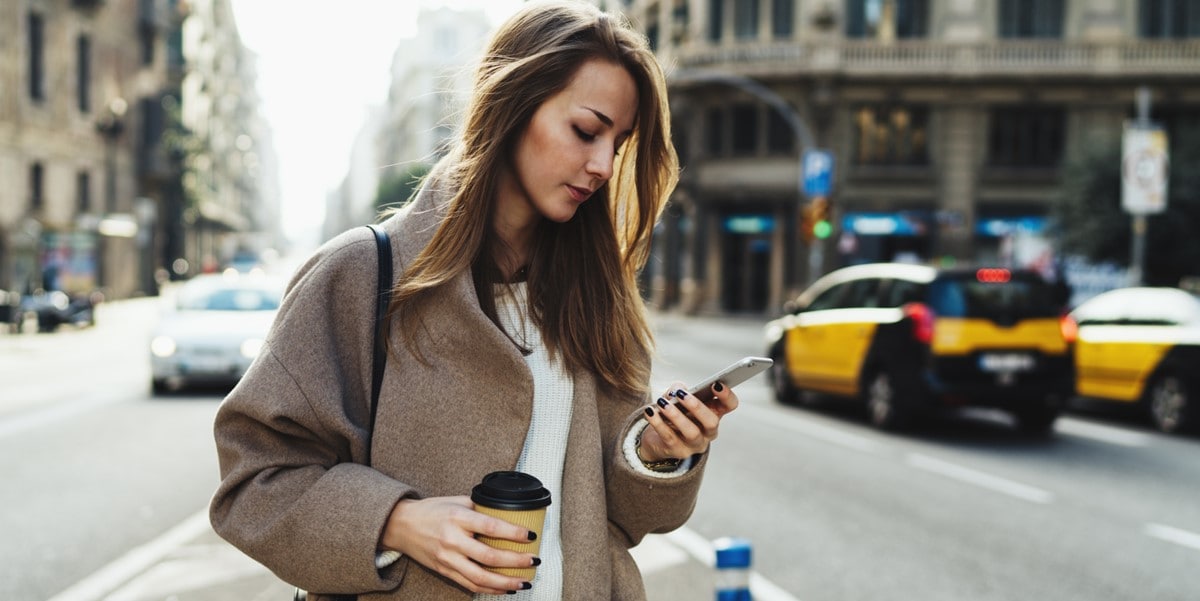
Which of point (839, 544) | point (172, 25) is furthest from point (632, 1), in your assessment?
point (839, 544)

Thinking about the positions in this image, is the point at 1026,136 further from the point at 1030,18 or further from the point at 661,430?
the point at 661,430

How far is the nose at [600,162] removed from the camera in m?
1.72

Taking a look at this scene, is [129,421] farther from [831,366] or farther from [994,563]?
[994,563]

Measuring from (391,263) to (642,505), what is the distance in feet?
2.00

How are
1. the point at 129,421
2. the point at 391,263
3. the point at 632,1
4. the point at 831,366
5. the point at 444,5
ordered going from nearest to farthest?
the point at 391,263, the point at 129,421, the point at 831,366, the point at 632,1, the point at 444,5

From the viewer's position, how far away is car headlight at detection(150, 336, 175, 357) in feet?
39.8

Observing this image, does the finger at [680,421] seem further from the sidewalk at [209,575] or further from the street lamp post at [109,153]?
the street lamp post at [109,153]

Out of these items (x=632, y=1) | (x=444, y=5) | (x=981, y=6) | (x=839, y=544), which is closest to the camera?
(x=839, y=544)

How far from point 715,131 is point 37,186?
21.6 m

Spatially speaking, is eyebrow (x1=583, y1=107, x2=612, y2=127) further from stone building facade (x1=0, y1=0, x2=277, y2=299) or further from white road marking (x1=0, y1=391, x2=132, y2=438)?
stone building facade (x1=0, y1=0, x2=277, y2=299)

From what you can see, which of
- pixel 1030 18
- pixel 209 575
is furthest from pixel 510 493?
pixel 1030 18

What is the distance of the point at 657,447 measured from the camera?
70.1 inches

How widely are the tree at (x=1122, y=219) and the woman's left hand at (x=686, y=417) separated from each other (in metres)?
26.1

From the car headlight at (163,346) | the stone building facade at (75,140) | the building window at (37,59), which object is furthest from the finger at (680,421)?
the building window at (37,59)
